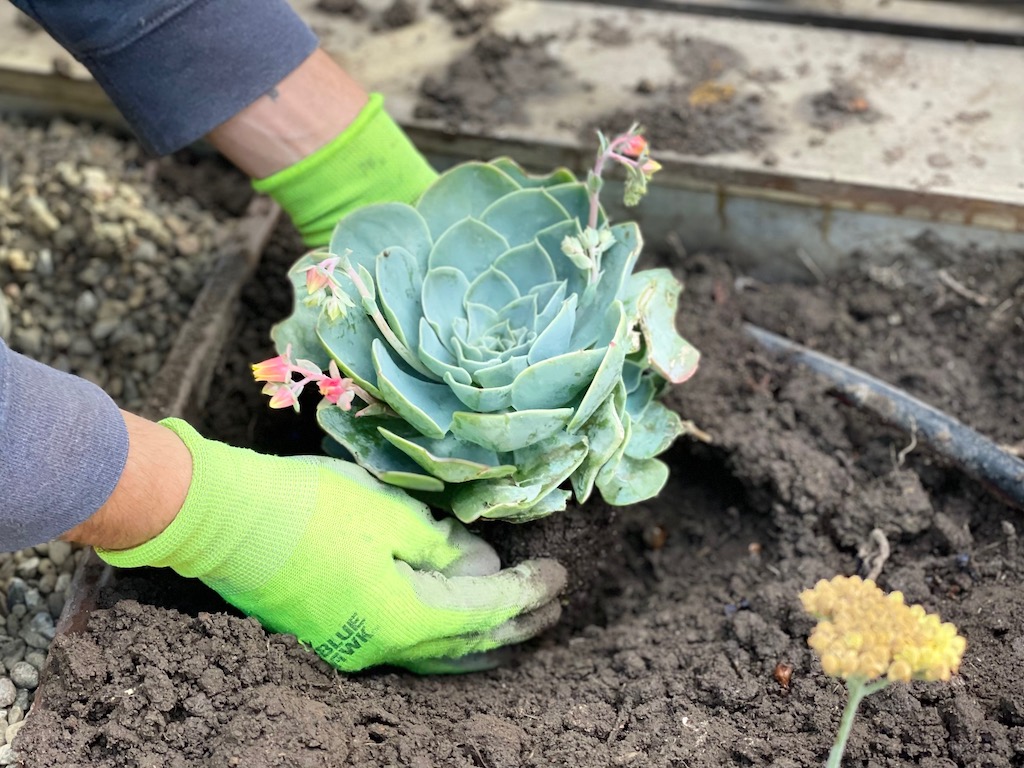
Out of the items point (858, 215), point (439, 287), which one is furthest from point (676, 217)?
point (439, 287)

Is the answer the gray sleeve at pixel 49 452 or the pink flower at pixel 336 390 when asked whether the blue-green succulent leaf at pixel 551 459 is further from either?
the gray sleeve at pixel 49 452

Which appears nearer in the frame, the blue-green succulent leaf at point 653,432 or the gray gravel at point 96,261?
the blue-green succulent leaf at point 653,432

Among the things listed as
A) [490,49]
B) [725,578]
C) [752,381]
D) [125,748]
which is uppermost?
[490,49]

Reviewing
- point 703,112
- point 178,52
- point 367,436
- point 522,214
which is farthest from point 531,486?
point 703,112

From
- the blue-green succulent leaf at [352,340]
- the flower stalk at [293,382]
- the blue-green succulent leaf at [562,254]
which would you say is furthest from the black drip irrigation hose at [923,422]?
the flower stalk at [293,382]

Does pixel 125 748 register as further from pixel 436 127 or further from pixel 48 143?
pixel 48 143

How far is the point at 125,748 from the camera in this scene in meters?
1.24

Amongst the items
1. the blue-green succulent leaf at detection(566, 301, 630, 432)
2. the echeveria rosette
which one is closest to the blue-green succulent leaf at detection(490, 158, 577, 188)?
the echeveria rosette

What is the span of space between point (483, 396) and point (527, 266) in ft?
0.96

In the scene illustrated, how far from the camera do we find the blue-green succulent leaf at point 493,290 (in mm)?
1554

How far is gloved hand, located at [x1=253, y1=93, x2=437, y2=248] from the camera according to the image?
175cm

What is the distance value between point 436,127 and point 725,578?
1.16 metres

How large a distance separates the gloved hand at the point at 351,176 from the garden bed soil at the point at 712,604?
32 cm

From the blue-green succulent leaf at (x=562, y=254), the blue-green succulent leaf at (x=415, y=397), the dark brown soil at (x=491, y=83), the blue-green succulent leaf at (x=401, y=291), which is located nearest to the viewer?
the blue-green succulent leaf at (x=415, y=397)
